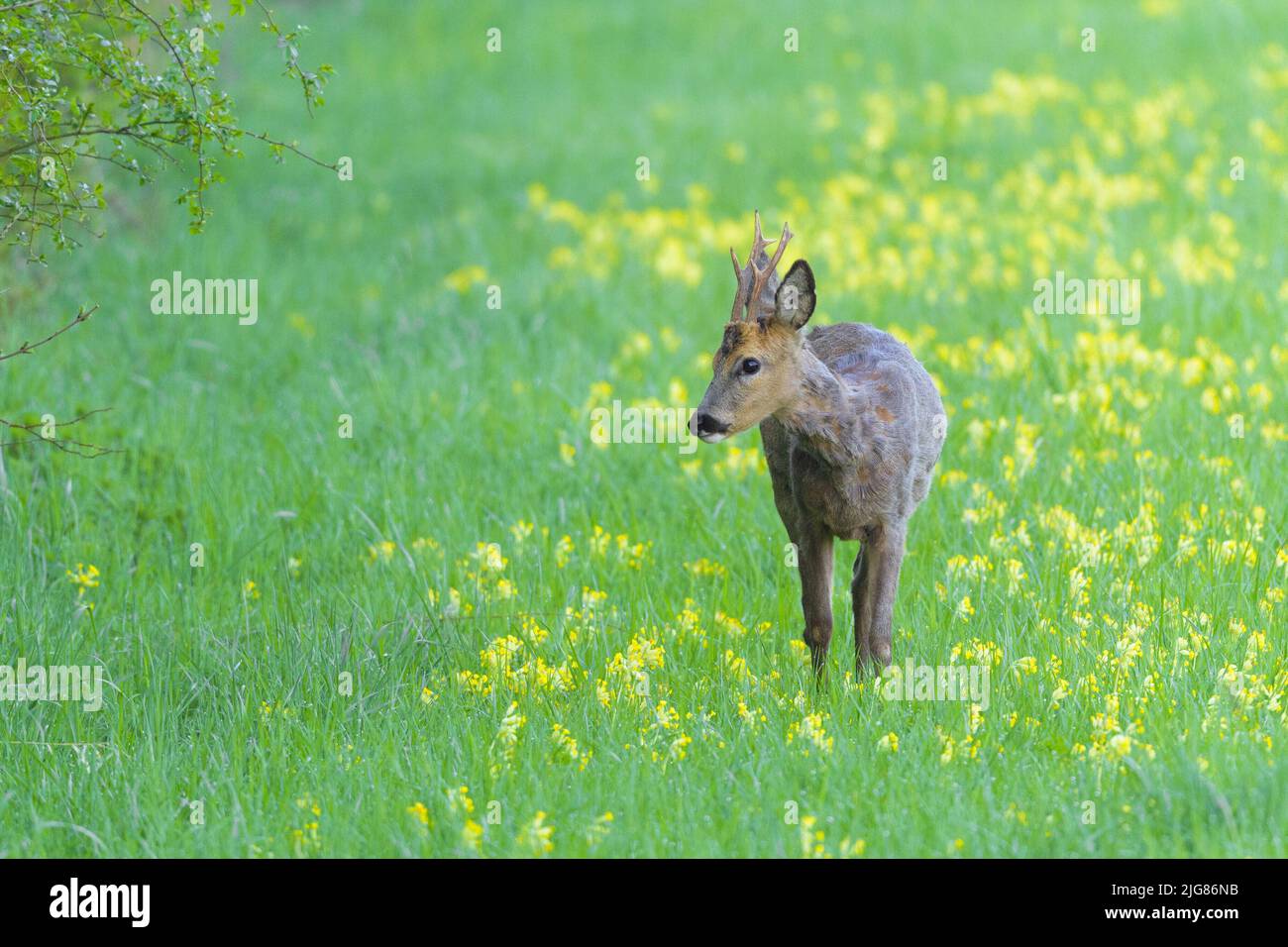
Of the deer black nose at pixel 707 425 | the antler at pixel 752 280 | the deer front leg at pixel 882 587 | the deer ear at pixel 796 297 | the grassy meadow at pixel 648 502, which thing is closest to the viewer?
the grassy meadow at pixel 648 502

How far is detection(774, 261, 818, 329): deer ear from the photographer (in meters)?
5.75

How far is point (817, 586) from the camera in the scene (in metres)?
6.40

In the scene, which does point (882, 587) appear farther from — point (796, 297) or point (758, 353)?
point (796, 297)

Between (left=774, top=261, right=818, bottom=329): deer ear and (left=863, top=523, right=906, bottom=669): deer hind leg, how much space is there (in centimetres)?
99

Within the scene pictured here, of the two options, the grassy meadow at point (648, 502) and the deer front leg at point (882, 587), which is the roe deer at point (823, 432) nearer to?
the deer front leg at point (882, 587)

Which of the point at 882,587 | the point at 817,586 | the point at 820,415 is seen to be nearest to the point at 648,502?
the point at 817,586

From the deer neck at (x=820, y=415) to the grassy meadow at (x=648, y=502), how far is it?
0.95 m

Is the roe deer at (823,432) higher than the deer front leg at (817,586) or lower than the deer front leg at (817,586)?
higher

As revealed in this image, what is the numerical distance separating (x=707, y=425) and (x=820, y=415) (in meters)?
0.65

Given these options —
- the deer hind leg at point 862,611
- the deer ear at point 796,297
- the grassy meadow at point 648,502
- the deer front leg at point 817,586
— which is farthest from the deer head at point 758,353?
the grassy meadow at point 648,502

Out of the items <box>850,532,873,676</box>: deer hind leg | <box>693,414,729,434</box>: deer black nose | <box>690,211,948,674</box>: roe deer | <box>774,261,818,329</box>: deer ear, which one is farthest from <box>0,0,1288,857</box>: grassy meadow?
<box>774,261,818,329</box>: deer ear

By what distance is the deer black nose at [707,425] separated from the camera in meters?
5.64

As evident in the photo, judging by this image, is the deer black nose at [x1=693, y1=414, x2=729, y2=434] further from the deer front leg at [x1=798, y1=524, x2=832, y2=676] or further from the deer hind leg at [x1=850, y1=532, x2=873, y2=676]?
the deer hind leg at [x1=850, y1=532, x2=873, y2=676]

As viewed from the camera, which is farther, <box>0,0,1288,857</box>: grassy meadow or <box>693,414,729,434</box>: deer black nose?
<box>693,414,729,434</box>: deer black nose
